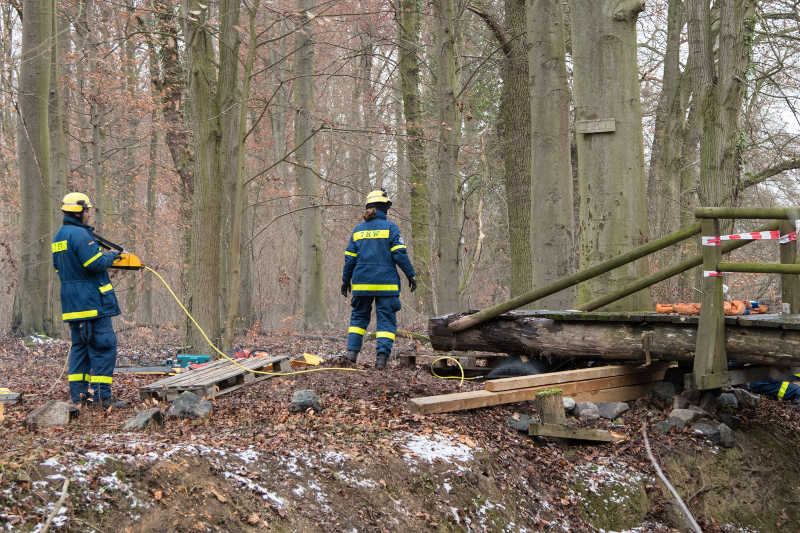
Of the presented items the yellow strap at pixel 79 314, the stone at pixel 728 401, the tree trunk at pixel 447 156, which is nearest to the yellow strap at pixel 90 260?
the yellow strap at pixel 79 314

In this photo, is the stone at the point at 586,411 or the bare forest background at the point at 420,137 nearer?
the stone at the point at 586,411

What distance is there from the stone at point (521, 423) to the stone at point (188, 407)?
8.74ft

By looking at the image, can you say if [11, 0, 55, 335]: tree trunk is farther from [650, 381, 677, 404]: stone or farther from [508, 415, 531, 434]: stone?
[650, 381, 677, 404]: stone

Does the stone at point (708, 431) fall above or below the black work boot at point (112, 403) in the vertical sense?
below

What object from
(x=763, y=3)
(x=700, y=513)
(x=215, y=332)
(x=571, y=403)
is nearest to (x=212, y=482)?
(x=571, y=403)

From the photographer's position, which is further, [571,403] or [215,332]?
[215,332]

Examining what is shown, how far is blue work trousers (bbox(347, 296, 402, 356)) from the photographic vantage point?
8109 millimetres

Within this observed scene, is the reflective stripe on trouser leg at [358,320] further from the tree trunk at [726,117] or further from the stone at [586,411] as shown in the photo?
the tree trunk at [726,117]

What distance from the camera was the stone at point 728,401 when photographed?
695cm

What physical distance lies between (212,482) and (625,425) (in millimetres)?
3968

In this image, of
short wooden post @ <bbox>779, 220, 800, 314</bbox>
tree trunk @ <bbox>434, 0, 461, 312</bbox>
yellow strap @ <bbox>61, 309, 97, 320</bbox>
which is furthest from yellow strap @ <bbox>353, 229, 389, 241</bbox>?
tree trunk @ <bbox>434, 0, 461, 312</bbox>

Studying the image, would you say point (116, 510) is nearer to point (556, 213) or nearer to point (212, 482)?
point (212, 482)

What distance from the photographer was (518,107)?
486 inches

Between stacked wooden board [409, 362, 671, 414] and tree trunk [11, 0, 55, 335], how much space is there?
31.7 ft
